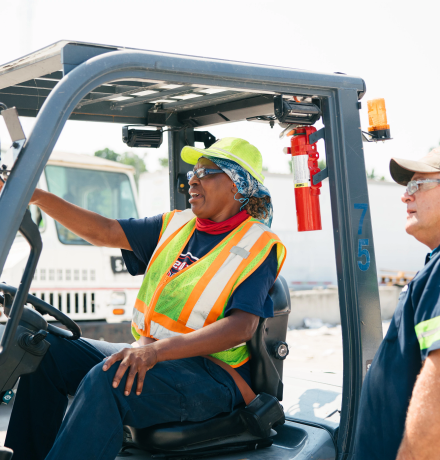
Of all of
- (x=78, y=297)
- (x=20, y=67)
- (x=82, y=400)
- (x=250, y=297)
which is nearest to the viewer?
(x=82, y=400)

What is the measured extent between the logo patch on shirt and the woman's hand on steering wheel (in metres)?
0.46

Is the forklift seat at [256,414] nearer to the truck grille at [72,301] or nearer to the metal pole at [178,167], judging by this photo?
the metal pole at [178,167]

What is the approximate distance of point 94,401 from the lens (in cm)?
191

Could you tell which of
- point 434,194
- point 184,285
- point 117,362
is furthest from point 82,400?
point 434,194

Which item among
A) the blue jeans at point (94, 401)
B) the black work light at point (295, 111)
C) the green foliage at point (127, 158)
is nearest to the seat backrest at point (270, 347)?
the blue jeans at point (94, 401)

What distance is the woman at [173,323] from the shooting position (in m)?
1.95

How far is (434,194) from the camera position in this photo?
1.75 m

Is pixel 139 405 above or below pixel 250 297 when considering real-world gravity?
below

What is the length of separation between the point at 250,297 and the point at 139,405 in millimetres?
571

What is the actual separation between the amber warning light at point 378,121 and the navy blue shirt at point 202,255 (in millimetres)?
645

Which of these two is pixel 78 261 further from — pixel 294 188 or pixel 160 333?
pixel 294 188

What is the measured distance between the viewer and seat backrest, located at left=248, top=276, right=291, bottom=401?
2385 millimetres

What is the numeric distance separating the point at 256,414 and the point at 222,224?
0.80m

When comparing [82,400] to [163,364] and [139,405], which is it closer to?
[139,405]
